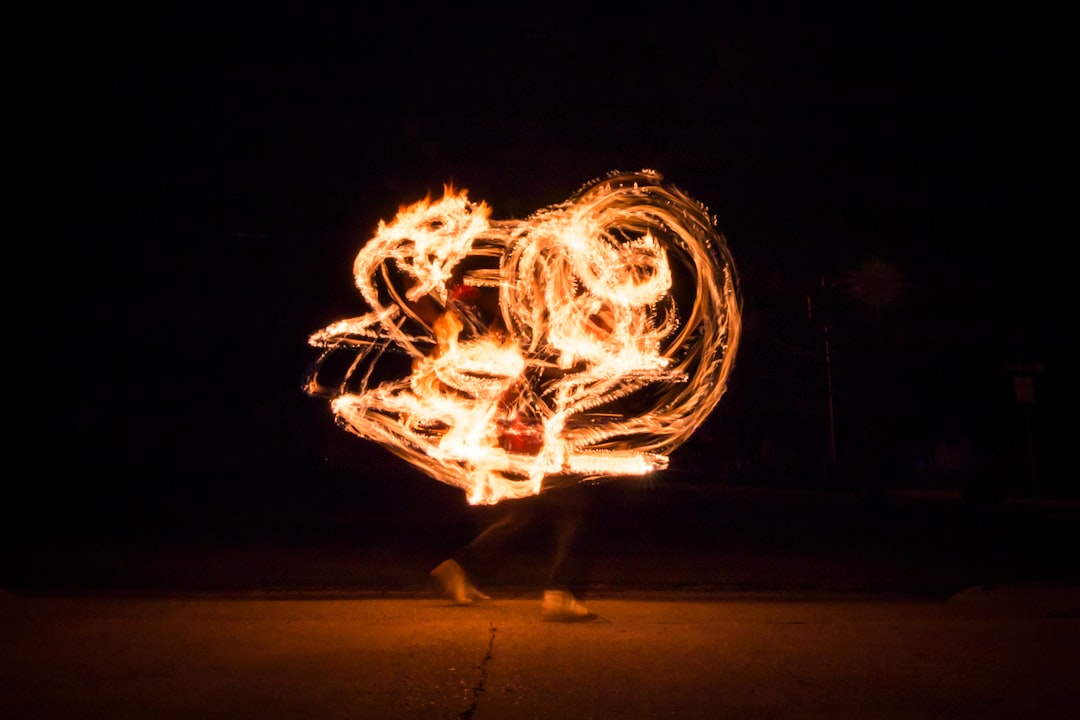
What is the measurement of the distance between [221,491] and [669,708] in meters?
17.8

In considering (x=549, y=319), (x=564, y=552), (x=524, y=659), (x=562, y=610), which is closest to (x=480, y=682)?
(x=524, y=659)

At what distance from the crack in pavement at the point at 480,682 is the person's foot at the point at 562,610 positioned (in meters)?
0.56

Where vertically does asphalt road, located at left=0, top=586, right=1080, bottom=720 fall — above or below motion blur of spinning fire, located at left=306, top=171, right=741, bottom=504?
below

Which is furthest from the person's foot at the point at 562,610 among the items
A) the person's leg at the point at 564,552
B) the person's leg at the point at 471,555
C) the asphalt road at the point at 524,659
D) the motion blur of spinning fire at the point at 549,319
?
the motion blur of spinning fire at the point at 549,319

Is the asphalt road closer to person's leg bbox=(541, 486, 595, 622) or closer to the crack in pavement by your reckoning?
the crack in pavement

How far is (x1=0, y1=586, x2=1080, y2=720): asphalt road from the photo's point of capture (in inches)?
205

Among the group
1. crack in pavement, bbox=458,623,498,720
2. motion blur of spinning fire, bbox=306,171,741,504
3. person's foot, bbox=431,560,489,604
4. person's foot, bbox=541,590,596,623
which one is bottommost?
crack in pavement, bbox=458,623,498,720

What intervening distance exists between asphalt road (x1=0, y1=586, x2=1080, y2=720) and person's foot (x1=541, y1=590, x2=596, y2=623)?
13 cm

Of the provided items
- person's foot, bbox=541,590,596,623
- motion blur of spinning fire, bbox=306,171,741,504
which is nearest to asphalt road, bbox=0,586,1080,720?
person's foot, bbox=541,590,596,623

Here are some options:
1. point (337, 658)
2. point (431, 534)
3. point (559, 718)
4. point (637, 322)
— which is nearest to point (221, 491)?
point (431, 534)

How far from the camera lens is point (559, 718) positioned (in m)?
5.02

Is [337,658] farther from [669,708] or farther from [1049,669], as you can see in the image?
[1049,669]

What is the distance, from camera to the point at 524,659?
614cm

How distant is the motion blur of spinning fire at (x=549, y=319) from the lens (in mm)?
9445
